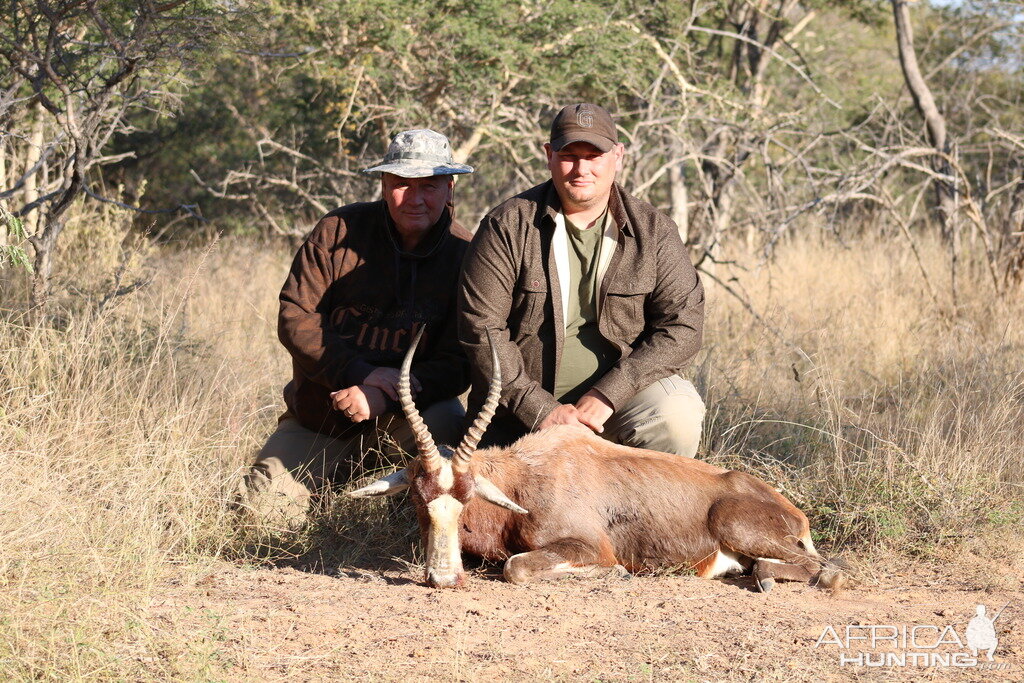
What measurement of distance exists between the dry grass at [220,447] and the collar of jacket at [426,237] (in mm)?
1360

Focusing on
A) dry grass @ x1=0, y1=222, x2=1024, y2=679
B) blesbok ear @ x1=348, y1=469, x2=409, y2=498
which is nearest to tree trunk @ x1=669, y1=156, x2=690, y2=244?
dry grass @ x1=0, y1=222, x2=1024, y2=679

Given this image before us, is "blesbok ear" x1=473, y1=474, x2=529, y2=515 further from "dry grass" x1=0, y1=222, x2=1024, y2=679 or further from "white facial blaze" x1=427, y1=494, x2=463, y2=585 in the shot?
"dry grass" x1=0, y1=222, x2=1024, y2=679

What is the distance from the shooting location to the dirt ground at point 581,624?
12.8 feet

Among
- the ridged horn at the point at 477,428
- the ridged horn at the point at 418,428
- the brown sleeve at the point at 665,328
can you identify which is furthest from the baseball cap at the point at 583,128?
the ridged horn at the point at 418,428

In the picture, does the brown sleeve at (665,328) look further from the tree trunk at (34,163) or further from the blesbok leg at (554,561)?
the tree trunk at (34,163)

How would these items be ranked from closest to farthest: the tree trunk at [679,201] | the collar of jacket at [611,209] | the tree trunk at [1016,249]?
1. the collar of jacket at [611,209]
2. the tree trunk at [1016,249]
3. the tree trunk at [679,201]

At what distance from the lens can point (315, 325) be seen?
225 inches

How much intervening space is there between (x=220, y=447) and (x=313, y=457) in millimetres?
508

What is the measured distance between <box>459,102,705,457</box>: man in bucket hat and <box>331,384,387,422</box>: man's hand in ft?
1.56

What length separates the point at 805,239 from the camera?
12.4 m

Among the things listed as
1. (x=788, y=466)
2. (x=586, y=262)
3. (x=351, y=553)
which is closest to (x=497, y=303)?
(x=586, y=262)

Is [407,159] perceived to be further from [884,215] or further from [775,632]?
[884,215]

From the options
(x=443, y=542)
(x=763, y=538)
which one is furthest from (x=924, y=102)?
(x=443, y=542)

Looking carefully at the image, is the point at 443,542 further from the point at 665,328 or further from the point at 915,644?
the point at 915,644
